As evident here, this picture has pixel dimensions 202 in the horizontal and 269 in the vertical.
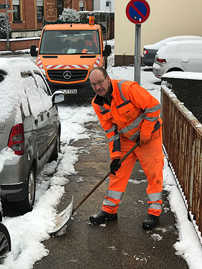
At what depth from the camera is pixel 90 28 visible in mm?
13336

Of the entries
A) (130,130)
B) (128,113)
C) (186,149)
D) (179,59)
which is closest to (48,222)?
(130,130)

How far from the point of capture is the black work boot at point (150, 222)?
461 cm

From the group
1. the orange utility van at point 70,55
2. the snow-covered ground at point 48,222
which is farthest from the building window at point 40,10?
the snow-covered ground at point 48,222

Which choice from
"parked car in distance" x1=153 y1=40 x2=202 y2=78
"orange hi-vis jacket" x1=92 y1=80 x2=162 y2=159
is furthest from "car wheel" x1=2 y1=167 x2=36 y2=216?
"parked car in distance" x1=153 y1=40 x2=202 y2=78

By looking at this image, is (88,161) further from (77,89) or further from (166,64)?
(166,64)

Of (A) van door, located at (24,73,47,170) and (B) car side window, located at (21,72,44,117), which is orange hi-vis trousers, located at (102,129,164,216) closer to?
(A) van door, located at (24,73,47,170)

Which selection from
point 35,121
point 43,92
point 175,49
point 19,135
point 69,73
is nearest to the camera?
point 19,135

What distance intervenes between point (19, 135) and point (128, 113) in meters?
1.15

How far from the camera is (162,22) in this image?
2025cm

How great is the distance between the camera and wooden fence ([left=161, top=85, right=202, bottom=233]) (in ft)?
14.0

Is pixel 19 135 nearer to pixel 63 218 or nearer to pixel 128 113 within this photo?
pixel 63 218

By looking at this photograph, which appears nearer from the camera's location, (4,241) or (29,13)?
(4,241)

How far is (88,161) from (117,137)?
253 centimetres

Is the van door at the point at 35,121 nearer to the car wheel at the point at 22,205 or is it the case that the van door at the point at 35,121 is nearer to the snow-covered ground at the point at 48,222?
the car wheel at the point at 22,205
